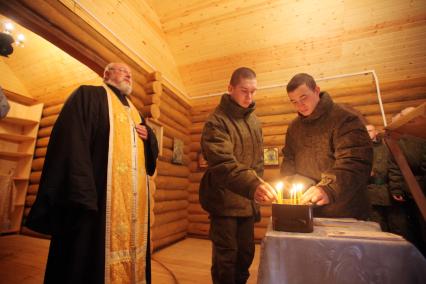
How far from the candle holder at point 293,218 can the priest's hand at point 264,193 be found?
0.30 metres

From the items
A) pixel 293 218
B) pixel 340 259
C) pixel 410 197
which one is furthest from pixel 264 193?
pixel 410 197

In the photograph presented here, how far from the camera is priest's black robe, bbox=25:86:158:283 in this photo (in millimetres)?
1779

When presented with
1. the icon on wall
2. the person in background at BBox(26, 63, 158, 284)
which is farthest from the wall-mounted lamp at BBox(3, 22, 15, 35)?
the icon on wall

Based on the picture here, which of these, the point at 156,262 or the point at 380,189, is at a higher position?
the point at 380,189

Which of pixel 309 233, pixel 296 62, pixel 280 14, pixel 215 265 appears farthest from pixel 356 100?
pixel 309 233

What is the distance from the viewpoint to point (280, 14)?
4.79 metres

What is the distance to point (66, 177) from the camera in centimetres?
185

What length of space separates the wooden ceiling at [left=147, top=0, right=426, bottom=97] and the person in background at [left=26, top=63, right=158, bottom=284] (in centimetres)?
335

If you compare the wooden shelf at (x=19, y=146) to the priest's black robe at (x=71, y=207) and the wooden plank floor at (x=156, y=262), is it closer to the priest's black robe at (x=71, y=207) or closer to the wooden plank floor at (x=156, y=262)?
the wooden plank floor at (x=156, y=262)

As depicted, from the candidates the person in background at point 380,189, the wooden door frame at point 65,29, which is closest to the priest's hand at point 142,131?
the wooden door frame at point 65,29

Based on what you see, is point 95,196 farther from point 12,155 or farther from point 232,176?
point 12,155

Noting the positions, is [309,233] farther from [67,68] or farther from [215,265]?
[67,68]

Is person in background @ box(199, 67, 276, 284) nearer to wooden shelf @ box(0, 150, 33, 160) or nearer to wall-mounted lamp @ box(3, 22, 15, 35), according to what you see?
wall-mounted lamp @ box(3, 22, 15, 35)

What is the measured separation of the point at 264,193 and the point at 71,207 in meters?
1.46
